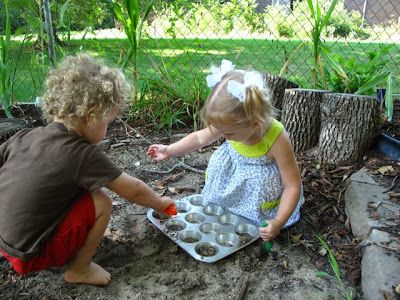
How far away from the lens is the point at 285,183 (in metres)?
1.75

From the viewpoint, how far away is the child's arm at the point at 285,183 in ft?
5.57

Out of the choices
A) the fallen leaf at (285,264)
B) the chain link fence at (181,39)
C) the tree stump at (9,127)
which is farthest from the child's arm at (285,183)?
the tree stump at (9,127)

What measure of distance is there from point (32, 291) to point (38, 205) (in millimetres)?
455

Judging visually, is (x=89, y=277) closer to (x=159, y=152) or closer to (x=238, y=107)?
Result: (x=159, y=152)

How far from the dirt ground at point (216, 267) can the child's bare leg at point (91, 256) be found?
0.04m

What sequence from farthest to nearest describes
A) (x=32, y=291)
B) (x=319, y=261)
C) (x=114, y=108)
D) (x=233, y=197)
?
1. (x=233, y=197)
2. (x=319, y=261)
3. (x=32, y=291)
4. (x=114, y=108)

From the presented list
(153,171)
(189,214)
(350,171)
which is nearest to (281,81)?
(350,171)

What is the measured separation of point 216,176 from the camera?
2047mm

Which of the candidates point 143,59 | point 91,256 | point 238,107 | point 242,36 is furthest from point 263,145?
point 242,36

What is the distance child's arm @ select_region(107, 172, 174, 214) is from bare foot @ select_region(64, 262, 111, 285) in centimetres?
34

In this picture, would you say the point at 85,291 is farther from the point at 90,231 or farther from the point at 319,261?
the point at 319,261

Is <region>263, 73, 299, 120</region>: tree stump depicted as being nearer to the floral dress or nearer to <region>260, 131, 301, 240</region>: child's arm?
the floral dress

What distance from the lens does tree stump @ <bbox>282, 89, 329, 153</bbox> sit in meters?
2.60

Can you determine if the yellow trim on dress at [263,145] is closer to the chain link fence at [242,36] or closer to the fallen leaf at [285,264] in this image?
the fallen leaf at [285,264]
